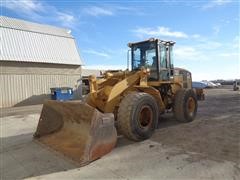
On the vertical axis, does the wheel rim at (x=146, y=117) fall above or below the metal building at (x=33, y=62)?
below

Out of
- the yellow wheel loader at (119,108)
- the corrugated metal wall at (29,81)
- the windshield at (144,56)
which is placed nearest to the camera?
the yellow wheel loader at (119,108)

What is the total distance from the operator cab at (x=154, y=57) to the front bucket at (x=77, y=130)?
10.7ft

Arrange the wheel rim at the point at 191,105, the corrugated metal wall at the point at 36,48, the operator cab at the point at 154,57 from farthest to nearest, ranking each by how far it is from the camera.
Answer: the corrugated metal wall at the point at 36,48
the wheel rim at the point at 191,105
the operator cab at the point at 154,57

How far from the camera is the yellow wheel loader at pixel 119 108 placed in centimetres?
581

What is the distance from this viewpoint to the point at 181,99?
356 inches

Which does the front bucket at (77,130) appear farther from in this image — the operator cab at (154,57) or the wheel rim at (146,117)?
the operator cab at (154,57)

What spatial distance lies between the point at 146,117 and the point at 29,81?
687 inches

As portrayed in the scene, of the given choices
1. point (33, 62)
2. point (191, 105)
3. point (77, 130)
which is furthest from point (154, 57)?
point (33, 62)

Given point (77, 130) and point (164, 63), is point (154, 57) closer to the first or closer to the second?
point (164, 63)

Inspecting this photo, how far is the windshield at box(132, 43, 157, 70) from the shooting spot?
9.10 m

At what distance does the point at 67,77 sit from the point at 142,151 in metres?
20.6

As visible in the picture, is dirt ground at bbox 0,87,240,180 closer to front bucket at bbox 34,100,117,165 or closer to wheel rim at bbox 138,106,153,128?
front bucket at bbox 34,100,117,165

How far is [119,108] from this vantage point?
684 cm

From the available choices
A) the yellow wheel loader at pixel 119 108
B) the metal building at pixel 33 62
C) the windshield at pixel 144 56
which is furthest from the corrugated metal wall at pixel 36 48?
the yellow wheel loader at pixel 119 108
